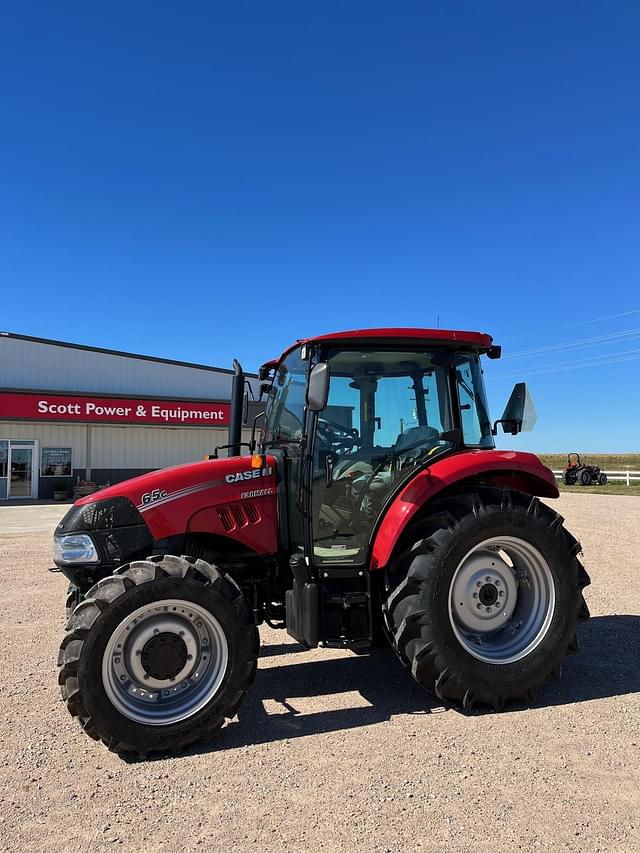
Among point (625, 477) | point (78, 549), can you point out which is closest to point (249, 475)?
point (78, 549)

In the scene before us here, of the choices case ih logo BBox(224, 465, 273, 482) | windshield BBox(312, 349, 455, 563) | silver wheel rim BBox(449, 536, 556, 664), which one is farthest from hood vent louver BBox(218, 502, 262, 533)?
silver wheel rim BBox(449, 536, 556, 664)

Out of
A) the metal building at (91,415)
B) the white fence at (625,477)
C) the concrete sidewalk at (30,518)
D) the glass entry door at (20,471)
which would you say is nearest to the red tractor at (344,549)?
the concrete sidewalk at (30,518)

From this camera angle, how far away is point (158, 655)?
3.56m

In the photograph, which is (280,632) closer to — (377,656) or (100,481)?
(377,656)

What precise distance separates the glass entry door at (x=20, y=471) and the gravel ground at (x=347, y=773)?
779 inches

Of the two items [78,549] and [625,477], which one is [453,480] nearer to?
[78,549]

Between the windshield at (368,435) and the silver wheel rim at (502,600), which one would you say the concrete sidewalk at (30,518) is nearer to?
the windshield at (368,435)

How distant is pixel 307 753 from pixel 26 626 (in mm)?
4054

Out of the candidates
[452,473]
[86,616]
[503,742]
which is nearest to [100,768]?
[86,616]

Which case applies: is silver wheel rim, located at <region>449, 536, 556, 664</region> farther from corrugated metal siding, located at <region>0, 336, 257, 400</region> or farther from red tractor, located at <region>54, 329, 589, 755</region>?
corrugated metal siding, located at <region>0, 336, 257, 400</region>

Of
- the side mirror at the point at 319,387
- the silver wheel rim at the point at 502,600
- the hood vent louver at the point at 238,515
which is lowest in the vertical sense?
the silver wheel rim at the point at 502,600

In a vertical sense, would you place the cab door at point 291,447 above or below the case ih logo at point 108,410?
below

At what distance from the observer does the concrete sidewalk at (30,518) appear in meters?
14.5

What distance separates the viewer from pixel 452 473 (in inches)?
163
